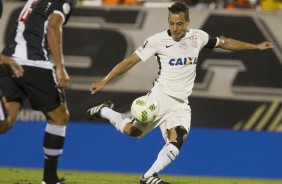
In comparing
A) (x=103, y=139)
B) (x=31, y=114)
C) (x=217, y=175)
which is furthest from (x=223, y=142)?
(x=31, y=114)

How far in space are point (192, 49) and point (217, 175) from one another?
9.67ft

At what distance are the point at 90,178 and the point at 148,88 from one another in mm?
2449

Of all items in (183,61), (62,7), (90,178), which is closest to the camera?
(62,7)

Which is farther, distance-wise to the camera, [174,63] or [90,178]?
[90,178]

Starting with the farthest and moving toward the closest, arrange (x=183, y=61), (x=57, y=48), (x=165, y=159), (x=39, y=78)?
(x=183, y=61) → (x=165, y=159) → (x=39, y=78) → (x=57, y=48)

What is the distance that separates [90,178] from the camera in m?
9.55

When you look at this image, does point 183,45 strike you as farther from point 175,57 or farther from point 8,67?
point 8,67

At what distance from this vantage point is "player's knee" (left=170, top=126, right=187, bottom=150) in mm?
8234

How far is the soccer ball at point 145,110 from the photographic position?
843 centimetres

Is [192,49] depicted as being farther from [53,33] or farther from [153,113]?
[53,33]

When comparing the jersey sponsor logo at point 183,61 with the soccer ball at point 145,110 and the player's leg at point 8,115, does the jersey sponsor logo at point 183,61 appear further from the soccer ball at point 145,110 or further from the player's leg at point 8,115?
the player's leg at point 8,115

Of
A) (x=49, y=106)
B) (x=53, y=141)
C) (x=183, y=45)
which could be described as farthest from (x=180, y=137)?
(x=49, y=106)

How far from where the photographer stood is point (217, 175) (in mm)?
11078

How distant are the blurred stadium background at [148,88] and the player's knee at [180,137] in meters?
2.88
